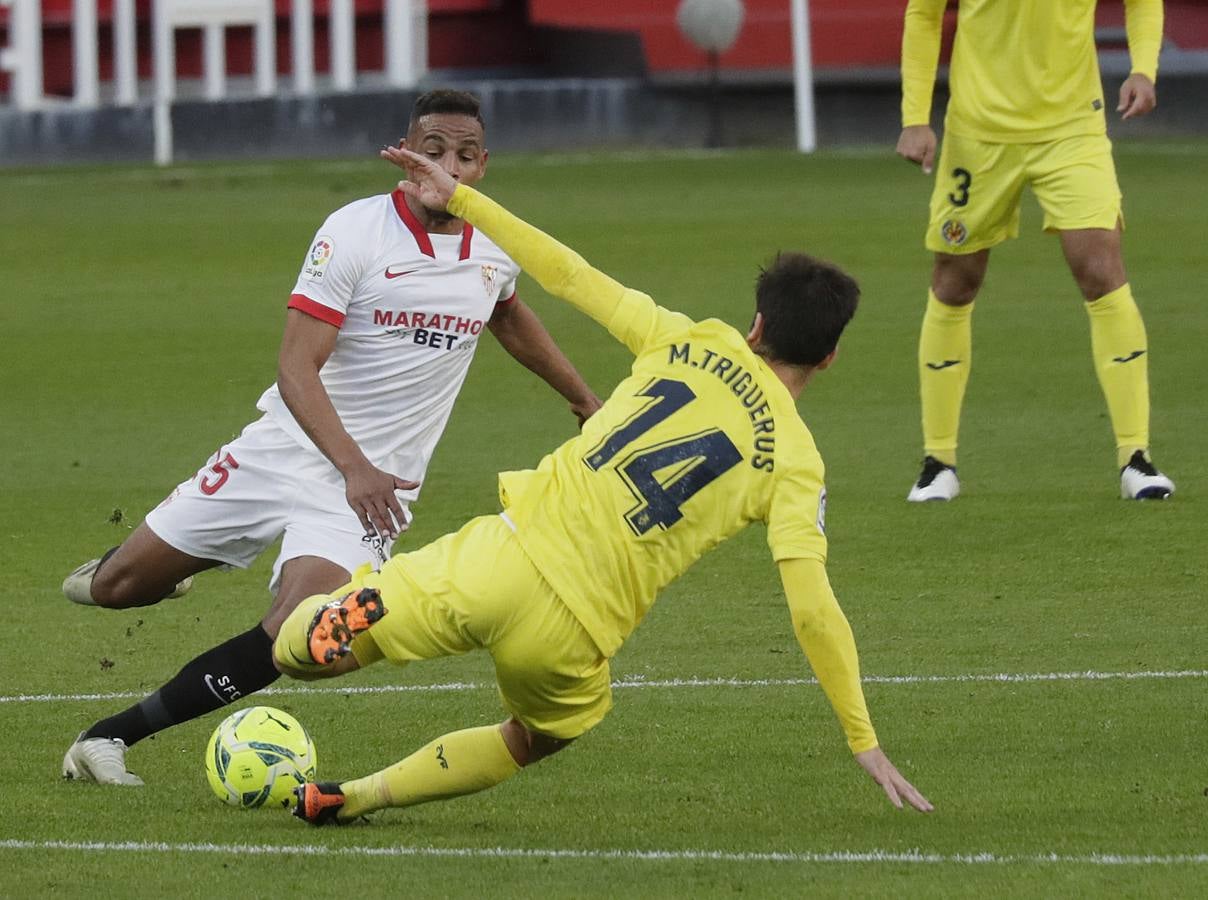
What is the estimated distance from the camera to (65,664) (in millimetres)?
7508

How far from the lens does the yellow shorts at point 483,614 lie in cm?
501

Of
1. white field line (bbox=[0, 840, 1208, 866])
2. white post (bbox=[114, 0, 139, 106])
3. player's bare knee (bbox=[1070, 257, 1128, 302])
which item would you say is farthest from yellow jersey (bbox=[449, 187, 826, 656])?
white post (bbox=[114, 0, 139, 106])

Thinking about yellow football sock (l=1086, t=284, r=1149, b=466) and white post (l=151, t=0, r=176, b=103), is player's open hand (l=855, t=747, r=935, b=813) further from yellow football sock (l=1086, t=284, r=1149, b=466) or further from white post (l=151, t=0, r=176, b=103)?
white post (l=151, t=0, r=176, b=103)

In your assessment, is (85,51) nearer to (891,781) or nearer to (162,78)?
(162,78)

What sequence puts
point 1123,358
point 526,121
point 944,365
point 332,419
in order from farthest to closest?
1. point 526,121
2. point 944,365
3. point 1123,358
4. point 332,419

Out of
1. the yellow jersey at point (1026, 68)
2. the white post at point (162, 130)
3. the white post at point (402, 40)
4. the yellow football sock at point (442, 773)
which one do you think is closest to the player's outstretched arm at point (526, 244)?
the yellow football sock at point (442, 773)

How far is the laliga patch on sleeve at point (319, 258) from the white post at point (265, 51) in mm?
17959

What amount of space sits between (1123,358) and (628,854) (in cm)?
472

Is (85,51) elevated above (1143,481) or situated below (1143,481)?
above

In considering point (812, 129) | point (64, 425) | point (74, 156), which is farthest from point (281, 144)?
point (64, 425)

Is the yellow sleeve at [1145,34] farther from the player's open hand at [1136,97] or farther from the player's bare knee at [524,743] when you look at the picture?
the player's bare knee at [524,743]

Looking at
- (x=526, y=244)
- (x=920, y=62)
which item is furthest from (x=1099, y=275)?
(x=526, y=244)

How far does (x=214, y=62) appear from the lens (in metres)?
23.7

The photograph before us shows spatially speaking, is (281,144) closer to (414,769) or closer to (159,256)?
(159,256)
